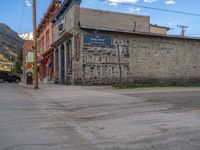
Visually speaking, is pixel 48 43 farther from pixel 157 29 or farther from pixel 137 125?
pixel 137 125

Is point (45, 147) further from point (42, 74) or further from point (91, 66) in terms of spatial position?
point (42, 74)

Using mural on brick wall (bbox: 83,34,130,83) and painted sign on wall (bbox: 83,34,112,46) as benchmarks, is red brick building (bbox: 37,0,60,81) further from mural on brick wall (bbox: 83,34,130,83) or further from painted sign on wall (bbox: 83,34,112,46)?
mural on brick wall (bbox: 83,34,130,83)

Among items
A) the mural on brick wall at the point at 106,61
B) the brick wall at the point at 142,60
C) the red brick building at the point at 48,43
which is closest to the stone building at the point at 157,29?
the red brick building at the point at 48,43

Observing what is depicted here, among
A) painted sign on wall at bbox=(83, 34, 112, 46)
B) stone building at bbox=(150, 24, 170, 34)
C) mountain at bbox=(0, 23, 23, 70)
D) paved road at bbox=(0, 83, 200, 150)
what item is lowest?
paved road at bbox=(0, 83, 200, 150)

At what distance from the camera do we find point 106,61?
30.0 meters

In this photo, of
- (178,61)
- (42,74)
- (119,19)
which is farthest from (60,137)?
(42,74)

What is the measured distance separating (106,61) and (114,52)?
109cm

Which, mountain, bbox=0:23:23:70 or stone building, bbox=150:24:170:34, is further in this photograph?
mountain, bbox=0:23:23:70

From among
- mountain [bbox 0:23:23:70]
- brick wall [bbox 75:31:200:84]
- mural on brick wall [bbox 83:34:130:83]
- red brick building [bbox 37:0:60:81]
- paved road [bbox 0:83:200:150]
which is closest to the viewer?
paved road [bbox 0:83:200:150]

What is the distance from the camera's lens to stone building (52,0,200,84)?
29469 mm

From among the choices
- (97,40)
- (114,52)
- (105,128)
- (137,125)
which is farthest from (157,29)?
(105,128)

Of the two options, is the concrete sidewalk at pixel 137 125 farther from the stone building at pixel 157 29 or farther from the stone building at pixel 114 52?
the stone building at pixel 157 29

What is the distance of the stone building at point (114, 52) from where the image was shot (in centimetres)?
2947

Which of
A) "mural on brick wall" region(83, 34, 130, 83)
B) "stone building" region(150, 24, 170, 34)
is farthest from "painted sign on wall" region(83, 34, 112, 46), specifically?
"stone building" region(150, 24, 170, 34)
